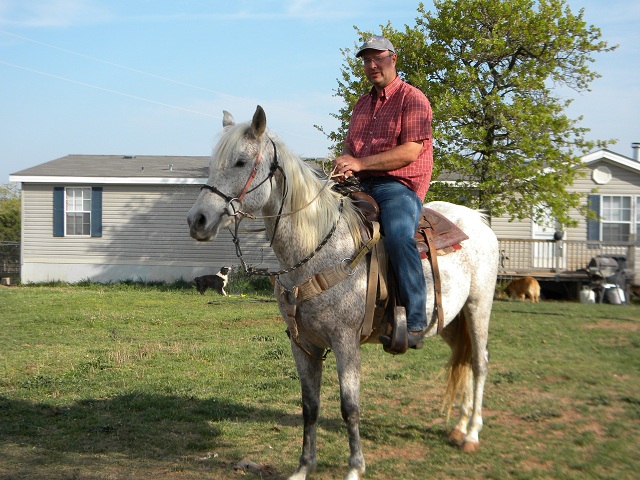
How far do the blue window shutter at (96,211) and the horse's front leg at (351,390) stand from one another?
21327 mm

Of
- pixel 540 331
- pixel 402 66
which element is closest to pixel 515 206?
pixel 402 66

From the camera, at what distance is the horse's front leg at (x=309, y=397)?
4.89m

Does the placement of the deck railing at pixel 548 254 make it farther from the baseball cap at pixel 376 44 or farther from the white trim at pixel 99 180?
the baseball cap at pixel 376 44

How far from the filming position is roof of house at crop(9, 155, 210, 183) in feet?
79.2

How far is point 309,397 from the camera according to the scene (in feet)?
16.2

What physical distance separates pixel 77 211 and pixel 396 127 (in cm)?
2184

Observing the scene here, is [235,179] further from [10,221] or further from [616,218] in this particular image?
[10,221]

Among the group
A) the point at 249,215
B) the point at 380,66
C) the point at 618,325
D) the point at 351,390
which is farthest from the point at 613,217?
the point at 249,215

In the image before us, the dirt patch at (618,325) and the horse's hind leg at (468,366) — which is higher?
the horse's hind leg at (468,366)

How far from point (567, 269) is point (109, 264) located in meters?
15.7

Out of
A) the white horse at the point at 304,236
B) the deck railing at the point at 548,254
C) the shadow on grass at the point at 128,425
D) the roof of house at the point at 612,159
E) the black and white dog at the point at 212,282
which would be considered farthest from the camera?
the roof of house at the point at 612,159

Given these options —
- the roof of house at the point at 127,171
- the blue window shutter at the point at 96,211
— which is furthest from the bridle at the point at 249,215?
the blue window shutter at the point at 96,211

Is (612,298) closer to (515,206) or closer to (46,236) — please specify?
(515,206)

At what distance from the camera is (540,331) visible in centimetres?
1269
